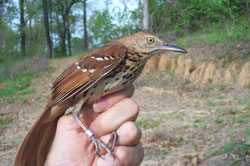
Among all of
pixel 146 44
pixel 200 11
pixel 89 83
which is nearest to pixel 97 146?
pixel 89 83

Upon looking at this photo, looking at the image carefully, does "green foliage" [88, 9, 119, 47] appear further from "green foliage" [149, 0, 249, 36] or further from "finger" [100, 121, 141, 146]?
"finger" [100, 121, 141, 146]

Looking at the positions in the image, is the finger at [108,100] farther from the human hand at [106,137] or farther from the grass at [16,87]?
the grass at [16,87]

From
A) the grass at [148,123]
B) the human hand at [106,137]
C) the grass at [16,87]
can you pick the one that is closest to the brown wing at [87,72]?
the human hand at [106,137]

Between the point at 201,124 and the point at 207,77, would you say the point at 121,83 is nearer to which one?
the point at 201,124

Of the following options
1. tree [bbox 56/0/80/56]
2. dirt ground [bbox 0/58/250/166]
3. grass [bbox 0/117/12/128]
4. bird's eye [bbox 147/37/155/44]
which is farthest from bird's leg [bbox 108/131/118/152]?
tree [bbox 56/0/80/56]

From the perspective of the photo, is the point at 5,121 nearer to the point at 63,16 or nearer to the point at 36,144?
the point at 36,144

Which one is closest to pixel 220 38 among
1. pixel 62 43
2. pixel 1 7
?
pixel 1 7
